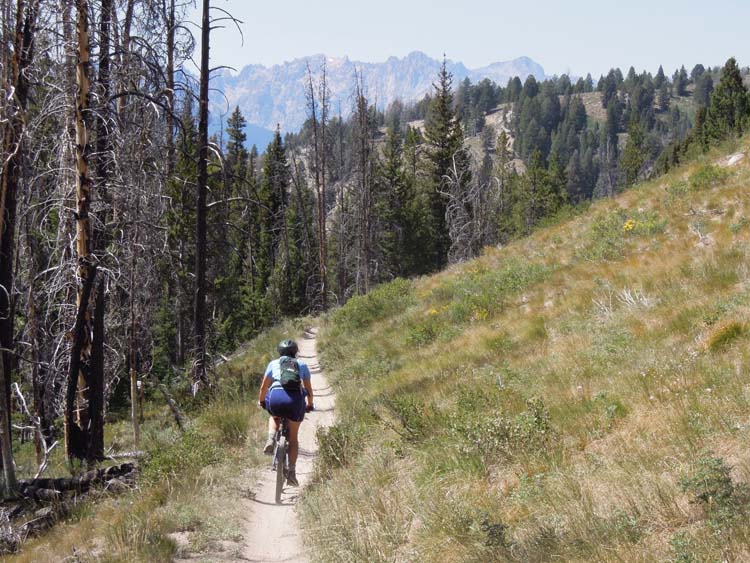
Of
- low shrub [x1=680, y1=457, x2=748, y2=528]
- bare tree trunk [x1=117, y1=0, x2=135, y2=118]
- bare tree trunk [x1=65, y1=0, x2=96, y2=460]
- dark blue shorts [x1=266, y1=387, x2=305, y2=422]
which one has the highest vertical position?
bare tree trunk [x1=117, y1=0, x2=135, y2=118]

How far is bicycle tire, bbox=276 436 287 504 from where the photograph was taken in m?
6.58

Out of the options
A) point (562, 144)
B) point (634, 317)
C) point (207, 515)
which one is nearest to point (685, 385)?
point (634, 317)

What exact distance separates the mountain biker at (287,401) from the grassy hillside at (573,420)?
1.56 feet

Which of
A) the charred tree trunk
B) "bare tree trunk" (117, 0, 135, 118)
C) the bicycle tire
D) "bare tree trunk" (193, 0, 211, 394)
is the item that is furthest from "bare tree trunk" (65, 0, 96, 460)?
"bare tree trunk" (193, 0, 211, 394)

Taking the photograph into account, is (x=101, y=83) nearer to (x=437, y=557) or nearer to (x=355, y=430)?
(x=355, y=430)

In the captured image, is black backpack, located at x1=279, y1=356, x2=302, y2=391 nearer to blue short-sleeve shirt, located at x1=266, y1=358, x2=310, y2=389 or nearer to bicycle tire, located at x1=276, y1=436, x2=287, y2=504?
blue short-sleeve shirt, located at x1=266, y1=358, x2=310, y2=389

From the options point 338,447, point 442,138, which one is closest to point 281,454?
point 338,447

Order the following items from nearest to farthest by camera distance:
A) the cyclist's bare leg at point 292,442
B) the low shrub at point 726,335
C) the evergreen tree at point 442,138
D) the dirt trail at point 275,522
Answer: the dirt trail at point 275,522
the low shrub at point 726,335
the cyclist's bare leg at point 292,442
the evergreen tree at point 442,138

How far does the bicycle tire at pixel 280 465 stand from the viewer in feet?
21.6

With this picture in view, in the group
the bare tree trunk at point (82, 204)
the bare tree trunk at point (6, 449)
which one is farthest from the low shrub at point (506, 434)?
the bare tree trunk at point (6, 449)

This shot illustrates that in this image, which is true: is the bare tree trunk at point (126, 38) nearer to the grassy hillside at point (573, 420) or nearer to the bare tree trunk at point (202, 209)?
the bare tree trunk at point (202, 209)

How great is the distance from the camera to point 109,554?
471 cm

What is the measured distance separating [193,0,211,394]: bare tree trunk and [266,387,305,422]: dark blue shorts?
6.40 meters

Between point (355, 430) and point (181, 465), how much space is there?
2125 mm
